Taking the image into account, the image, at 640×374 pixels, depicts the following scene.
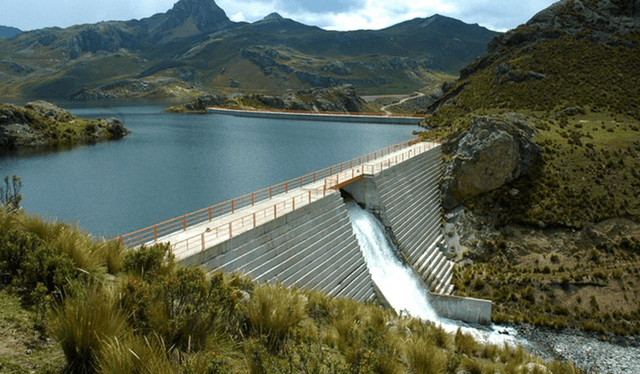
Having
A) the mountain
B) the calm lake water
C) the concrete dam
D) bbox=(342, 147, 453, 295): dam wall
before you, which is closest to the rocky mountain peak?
the mountain

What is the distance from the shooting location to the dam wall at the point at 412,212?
27.1 m

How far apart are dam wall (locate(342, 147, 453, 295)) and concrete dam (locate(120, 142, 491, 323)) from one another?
0.07 metres

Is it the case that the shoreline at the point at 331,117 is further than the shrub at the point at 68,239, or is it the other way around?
the shoreline at the point at 331,117

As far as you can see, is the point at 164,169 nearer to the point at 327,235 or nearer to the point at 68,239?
the point at 327,235

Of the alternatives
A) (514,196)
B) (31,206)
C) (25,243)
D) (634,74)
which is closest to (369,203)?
(514,196)

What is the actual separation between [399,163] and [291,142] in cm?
3502

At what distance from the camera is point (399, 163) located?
102 ft

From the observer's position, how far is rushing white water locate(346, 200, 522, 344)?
2316cm

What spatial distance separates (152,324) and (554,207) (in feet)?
105

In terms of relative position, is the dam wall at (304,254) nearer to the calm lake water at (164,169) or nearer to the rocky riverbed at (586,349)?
the calm lake water at (164,169)

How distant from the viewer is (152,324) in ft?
25.4

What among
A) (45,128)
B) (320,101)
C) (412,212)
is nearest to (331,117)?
(320,101)

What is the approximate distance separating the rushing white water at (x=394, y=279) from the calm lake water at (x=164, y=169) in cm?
1186

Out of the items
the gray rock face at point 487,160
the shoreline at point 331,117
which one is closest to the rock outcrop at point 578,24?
the shoreline at point 331,117
